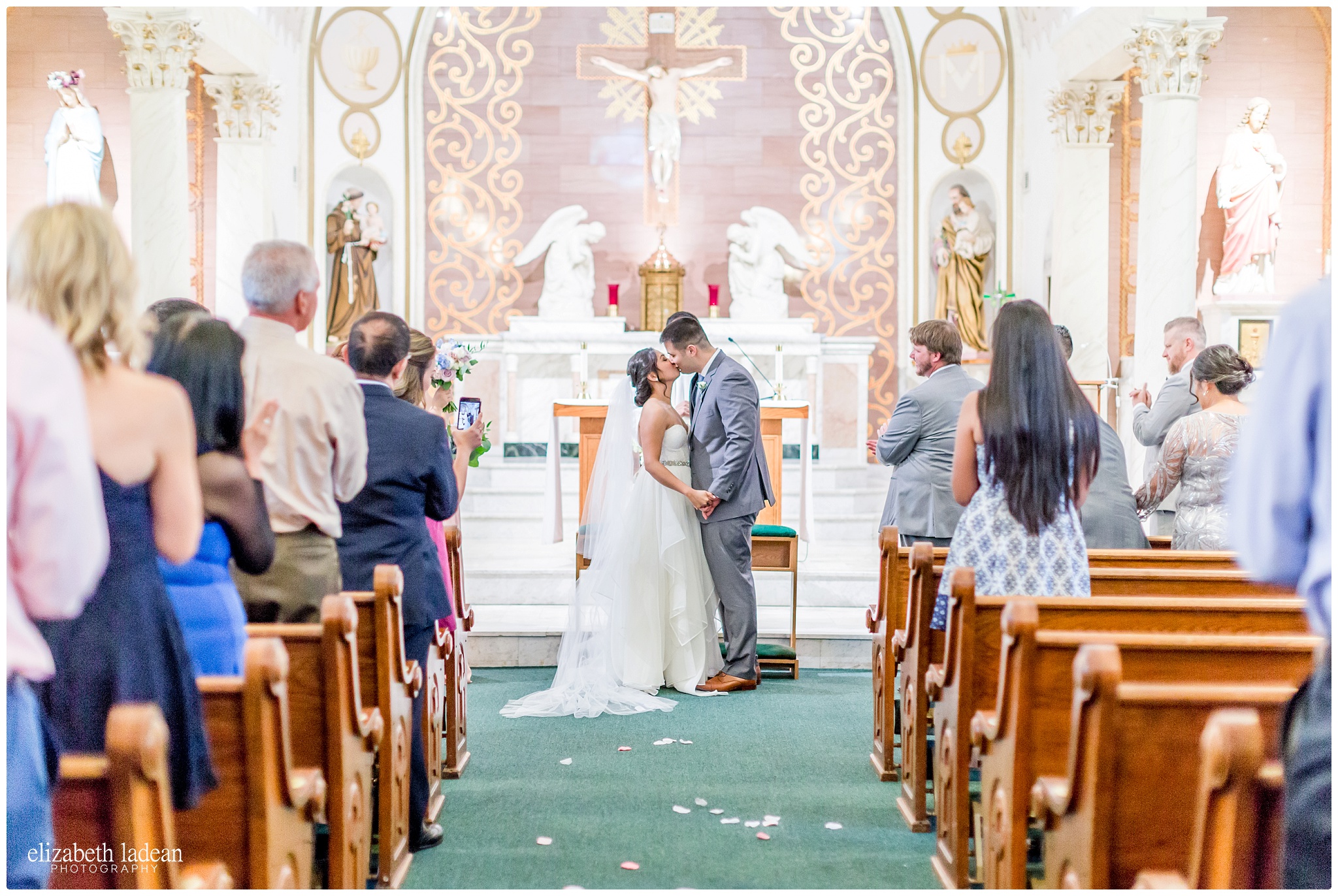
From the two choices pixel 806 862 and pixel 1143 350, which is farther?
pixel 1143 350

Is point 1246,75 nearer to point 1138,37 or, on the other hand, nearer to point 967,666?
point 1138,37

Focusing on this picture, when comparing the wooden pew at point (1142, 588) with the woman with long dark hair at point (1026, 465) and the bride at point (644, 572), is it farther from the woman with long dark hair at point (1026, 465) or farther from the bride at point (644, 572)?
the bride at point (644, 572)

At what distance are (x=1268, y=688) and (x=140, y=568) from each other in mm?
1836

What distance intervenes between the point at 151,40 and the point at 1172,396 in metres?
7.03

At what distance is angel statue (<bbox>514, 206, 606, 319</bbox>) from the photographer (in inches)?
432

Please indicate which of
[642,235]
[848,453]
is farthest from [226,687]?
[642,235]

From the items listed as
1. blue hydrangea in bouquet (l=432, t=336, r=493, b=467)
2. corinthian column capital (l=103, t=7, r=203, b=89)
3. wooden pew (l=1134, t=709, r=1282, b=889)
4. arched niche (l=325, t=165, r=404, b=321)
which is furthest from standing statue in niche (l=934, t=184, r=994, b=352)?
wooden pew (l=1134, t=709, r=1282, b=889)

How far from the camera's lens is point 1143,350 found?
835 centimetres

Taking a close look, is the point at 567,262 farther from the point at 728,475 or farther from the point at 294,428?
the point at 294,428

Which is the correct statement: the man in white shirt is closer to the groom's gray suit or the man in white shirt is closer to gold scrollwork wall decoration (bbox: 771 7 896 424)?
the groom's gray suit

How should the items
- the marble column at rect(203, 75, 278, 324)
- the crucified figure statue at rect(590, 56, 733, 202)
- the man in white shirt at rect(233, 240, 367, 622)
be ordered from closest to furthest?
the man in white shirt at rect(233, 240, 367, 622) < the marble column at rect(203, 75, 278, 324) < the crucified figure statue at rect(590, 56, 733, 202)

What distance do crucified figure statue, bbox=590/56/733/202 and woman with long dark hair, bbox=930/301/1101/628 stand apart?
8418 mm

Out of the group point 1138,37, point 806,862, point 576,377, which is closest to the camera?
point 806,862

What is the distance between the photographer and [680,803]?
366 cm
